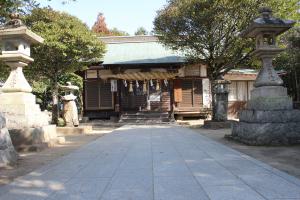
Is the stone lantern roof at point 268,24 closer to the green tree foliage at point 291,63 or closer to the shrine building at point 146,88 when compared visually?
the green tree foliage at point 291,63

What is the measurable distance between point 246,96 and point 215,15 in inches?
455

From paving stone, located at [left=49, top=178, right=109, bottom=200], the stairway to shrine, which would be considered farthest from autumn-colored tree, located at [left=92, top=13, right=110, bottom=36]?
paving stone, located at [left=49, top=178, right=109, bottom=200]

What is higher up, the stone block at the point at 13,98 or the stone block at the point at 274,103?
the stone block at the point at 13,98

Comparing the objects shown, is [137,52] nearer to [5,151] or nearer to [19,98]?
[19,98]

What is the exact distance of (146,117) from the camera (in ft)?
77.7

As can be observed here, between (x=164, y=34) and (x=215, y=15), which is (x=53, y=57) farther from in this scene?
(x=215, y=15)

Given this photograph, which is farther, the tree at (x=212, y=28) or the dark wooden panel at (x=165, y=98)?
the dark wooden panel at (x=165, y=98)

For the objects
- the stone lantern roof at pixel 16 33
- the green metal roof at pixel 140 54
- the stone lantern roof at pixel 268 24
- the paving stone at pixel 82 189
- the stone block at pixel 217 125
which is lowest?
the paving stone at pixel 82 189

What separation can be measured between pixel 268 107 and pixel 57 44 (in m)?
11.4

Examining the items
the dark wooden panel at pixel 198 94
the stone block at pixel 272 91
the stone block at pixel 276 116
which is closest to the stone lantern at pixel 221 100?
the dark wooden panel at pixel 198 94

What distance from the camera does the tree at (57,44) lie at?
18.5 meters

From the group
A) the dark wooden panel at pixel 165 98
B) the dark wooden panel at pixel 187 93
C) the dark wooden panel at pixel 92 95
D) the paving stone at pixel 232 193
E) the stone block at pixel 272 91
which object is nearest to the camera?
the paving stone at pixel 232 193

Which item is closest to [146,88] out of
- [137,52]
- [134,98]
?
[134,98]

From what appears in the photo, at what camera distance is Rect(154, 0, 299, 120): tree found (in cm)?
1727
